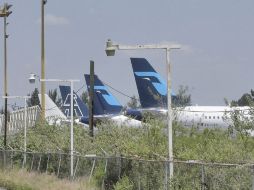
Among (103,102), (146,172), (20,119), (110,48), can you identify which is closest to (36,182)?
(146,172)

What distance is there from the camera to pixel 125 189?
2428 cm

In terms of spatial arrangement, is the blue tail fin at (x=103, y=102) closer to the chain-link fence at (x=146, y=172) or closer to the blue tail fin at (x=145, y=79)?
the blue tail fin at (x=145, y=79)

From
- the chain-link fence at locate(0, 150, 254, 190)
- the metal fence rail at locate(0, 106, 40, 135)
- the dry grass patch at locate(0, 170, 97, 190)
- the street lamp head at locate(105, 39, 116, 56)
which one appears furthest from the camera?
the metal fence rail at locate(0, 106, 40, 135)

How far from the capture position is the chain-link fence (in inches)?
731

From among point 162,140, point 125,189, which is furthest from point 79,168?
point 125,189

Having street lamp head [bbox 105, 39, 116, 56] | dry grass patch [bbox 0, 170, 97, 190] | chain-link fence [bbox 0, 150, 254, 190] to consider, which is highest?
street lamp head [bbox 105, 39, 116, 56]

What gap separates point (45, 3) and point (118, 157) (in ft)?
77.6

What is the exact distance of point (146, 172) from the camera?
2369cm

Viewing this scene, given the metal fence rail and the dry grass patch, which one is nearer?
the dry grass patch

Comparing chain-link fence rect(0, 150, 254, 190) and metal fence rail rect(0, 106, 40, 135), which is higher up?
metal fence rail rect(0, 106, 40, 135)

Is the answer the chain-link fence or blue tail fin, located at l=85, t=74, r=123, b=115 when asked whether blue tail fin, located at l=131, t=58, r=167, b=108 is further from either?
the chain-link fence

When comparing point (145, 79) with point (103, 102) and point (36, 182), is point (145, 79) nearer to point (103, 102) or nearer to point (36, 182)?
point (103, 102)

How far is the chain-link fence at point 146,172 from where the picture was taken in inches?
731

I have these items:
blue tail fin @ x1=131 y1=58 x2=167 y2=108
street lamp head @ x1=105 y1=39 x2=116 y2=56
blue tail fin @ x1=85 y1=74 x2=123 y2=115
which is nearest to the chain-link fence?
street lamp head @ x1=105 y1=39 x2=116 y2=56
